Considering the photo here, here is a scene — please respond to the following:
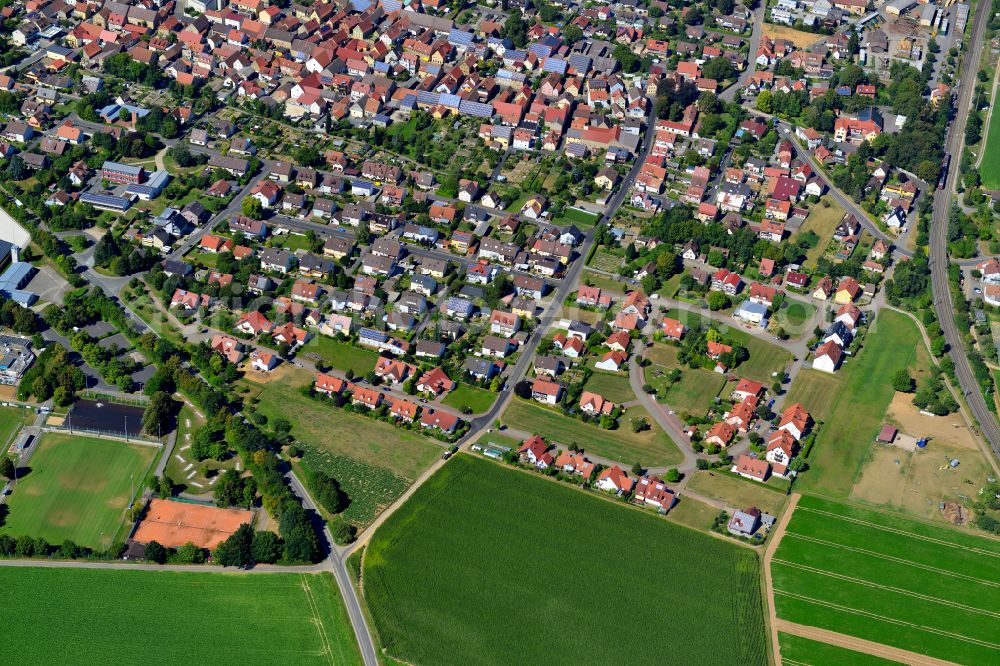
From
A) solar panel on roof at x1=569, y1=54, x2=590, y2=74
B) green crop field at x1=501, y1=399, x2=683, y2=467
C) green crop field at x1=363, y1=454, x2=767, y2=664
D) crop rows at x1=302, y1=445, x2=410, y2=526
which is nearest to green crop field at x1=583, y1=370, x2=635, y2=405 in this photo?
green crop field at x1=501, y1=399, x2=683, y2=467

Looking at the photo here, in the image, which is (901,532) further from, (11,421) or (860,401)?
(11,421)

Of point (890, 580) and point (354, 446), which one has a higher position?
point (890, 580)

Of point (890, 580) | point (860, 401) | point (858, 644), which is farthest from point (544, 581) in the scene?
point (860, 401)

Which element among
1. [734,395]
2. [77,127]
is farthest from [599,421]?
[77,127]

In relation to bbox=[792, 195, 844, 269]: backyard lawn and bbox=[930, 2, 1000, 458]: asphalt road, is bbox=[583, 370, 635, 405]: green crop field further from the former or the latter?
bbox=[930, 2, 1000, 458]: asphalt road

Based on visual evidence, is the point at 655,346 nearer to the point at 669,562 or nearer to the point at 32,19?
the point at 669,562
